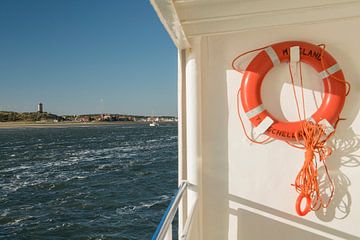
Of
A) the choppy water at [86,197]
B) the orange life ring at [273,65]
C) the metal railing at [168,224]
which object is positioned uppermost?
the orange life ring at [273,65]

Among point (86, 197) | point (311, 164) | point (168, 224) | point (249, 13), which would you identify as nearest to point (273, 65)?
point (249, 13)

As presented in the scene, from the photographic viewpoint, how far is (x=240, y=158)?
1602 millimetres

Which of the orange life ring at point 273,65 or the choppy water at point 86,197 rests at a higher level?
the orange life ring at point 273,65

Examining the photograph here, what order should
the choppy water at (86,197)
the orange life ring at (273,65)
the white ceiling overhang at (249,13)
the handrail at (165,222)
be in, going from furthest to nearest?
1. the choppy water at (86,197)
2. the orange life ring at (273,65)
3. the white ceiling overhang at (249,13)
4. the handrail at (165,222)

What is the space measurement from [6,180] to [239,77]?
64.9ft

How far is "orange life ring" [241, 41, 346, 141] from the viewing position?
4.73 ft

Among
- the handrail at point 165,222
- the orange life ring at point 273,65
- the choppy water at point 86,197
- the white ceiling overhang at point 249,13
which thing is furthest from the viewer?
the choppy water at point 86,197

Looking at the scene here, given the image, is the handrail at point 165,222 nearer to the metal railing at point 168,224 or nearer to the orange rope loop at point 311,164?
the metal railing at point 168,224

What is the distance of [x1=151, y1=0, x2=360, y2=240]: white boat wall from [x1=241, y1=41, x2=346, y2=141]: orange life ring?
2.0 inches

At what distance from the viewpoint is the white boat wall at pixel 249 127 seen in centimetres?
145

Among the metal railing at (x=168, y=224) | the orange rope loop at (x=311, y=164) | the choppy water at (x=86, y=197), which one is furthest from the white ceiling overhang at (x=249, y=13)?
the choppy water at (x=86, y=197)

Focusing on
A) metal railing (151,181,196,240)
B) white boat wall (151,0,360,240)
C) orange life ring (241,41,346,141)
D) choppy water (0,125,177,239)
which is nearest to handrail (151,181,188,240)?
metal railing (151,181,196,240)

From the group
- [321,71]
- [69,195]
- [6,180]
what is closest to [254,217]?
[321,71]

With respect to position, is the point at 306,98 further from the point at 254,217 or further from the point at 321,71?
the point at 254,217
